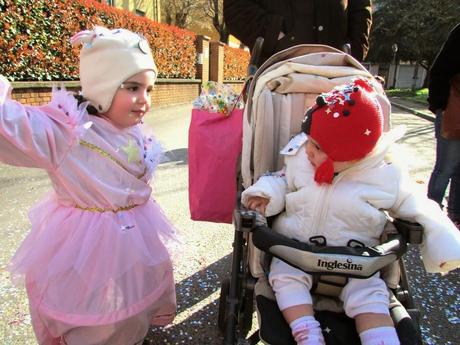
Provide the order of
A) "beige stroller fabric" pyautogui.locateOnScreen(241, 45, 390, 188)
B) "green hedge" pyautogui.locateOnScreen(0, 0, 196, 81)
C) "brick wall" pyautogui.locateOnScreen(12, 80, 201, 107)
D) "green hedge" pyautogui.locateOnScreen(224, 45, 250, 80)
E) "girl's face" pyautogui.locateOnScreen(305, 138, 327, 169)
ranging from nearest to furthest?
"girl's face" pyautogui.locateOnScreen(305, 138, 327, 169)
"beige stroller fabric" pyautogui.locateOnScreen(241, 45, 390, 188)
"green hedge" pyautogui.locateOnScreen(0, 0, 196, 81)
"brick wall" pyautogui.locateOnScreen(12, 80, 201, 107)
"green hedge" pyautogui.locateOnScreen(224, 45, 250, 80)

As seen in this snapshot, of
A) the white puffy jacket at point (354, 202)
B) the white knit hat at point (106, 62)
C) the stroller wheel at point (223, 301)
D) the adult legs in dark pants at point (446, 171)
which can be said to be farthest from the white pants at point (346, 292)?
the adult legs in dark pants at point (446, 171)

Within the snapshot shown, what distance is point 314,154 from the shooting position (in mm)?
1688

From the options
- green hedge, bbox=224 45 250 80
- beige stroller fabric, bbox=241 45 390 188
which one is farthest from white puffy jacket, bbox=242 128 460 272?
green hedge, bbox=224 45 250 80

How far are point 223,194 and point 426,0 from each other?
2624 centimetres

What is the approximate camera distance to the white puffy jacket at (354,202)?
1.69m

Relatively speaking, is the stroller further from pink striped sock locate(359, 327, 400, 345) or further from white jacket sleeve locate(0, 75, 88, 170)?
white jacket sleeve locate(0, 75, 88, 170)

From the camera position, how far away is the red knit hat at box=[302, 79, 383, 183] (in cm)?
155

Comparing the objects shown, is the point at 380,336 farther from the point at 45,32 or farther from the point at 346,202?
the point at 45,32

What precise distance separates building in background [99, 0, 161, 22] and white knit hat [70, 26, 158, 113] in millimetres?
13960

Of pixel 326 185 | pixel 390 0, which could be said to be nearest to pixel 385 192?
pixel 326 185

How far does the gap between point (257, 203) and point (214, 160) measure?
452mm

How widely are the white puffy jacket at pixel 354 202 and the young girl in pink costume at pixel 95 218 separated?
57cm

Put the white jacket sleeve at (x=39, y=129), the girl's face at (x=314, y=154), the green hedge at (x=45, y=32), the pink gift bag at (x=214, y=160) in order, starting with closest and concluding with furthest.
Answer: the white jacket sleeve at (x=39, y=129)
the girl's face at (x=314, y=154)
the pink gift bag at (x=214, y=160)
the green hedge at (x=45, y=32)

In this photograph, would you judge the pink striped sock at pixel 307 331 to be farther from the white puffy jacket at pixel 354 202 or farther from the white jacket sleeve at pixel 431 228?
the white jacket sleeve at pixel 431 228
